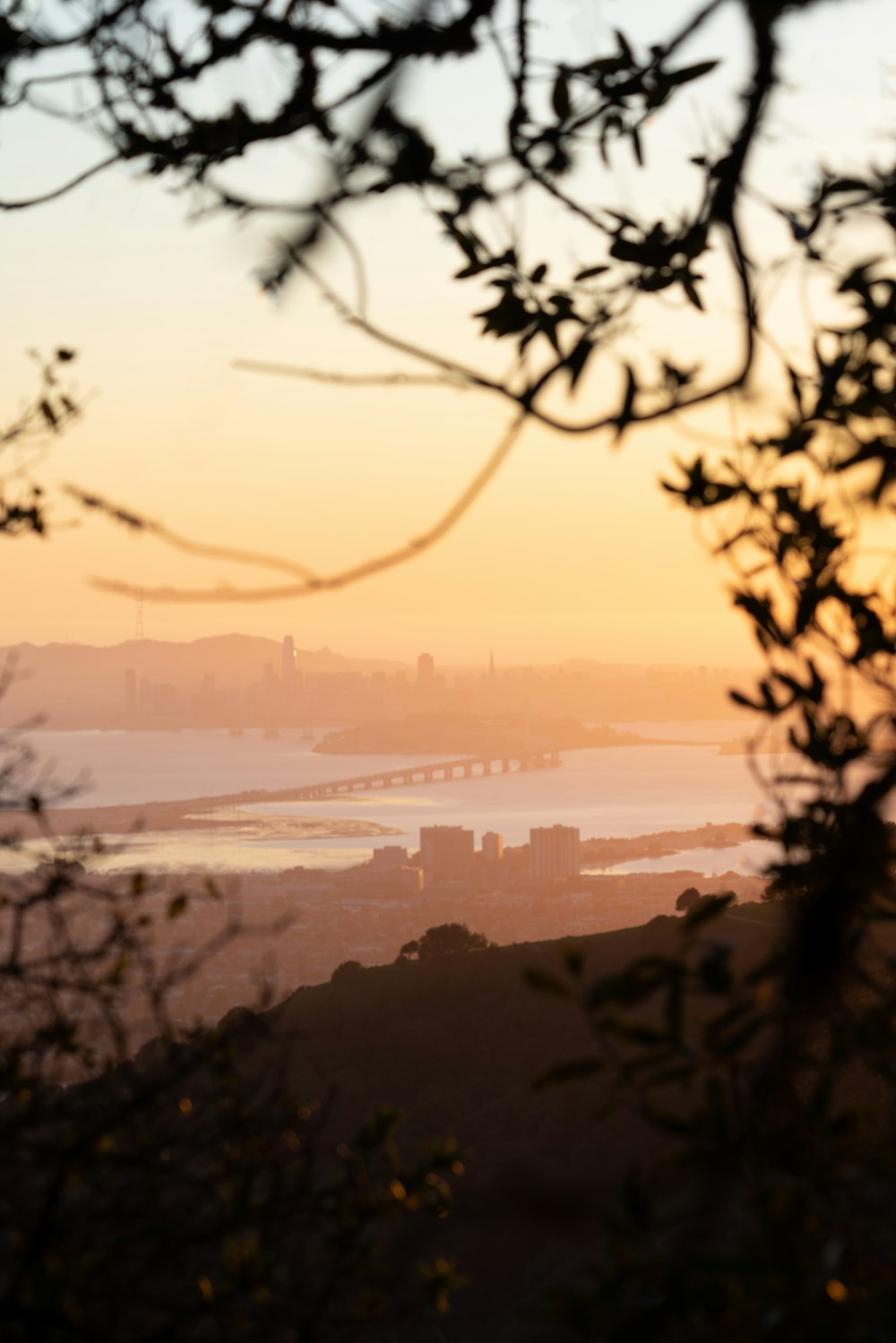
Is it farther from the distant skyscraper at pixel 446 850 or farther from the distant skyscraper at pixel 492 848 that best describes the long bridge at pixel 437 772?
the distant skyscraper at pixel 446 850

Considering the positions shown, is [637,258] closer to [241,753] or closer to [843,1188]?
[843,1188]

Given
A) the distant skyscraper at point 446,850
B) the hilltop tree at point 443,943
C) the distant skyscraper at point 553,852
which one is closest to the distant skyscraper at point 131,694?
the distant skyscraper at point 446,850

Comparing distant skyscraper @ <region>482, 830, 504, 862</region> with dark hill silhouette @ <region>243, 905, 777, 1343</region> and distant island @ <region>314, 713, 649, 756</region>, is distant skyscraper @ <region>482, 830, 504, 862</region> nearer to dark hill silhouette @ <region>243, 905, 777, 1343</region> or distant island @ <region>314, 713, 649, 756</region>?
dark hill silhouette @ <region>243, 905, 777, 1343</region>

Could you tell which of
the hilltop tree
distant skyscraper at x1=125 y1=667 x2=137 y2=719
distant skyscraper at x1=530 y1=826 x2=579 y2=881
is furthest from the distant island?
the hilltop tree

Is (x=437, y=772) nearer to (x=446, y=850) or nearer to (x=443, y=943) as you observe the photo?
(x=446, y=850)

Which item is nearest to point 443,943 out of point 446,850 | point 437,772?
point 446,850

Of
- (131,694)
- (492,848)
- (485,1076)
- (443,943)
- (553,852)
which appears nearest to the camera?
(485,1076)

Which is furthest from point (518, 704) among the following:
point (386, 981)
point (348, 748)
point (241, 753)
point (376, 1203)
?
point (376, 1203)
